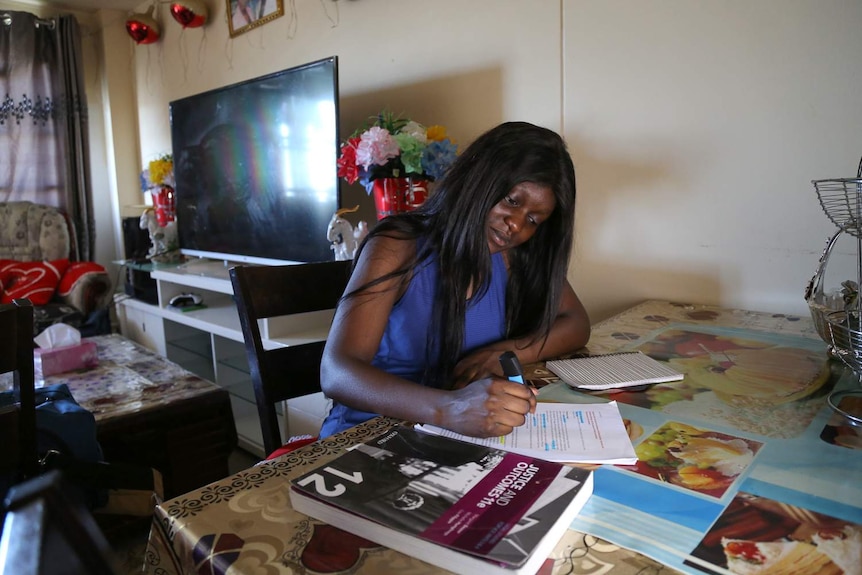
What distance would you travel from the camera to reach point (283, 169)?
2402 mm

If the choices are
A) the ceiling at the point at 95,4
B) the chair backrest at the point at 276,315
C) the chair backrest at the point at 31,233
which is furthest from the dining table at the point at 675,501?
the ceiling at the point at 95,4

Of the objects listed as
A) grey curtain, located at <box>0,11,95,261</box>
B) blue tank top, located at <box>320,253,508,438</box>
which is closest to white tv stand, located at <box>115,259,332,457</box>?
blue tank top, located at <box>320,253,508,438</box>

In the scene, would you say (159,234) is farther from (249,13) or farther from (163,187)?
(249,13)

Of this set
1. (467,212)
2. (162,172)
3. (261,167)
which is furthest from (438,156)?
(162,172)

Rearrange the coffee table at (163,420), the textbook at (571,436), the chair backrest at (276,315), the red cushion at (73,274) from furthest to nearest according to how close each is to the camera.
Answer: the red cushion at (73,274)
the coffee table at (163,420)
the chair backrest at (276,315)
the textbook at (571,436)

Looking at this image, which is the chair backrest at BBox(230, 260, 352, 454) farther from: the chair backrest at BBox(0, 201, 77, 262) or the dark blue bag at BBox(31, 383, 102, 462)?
the chair backrest at BBox(0, 201, 77, 262)

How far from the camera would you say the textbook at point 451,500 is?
460 millimetres

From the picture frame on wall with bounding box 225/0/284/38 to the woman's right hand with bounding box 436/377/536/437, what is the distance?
244cm

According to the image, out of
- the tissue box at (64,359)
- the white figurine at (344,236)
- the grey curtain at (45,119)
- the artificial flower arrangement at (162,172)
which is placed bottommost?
the tissue box at (64,359)

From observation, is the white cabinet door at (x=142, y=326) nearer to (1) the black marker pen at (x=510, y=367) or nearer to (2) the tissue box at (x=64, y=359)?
(2) the tissue box at (x=64, y=359)

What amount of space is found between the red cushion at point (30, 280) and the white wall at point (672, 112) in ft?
8.80

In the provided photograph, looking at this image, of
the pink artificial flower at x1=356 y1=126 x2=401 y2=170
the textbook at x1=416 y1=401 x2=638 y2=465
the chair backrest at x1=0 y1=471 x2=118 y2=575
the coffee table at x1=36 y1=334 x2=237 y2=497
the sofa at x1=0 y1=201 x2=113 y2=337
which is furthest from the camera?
the sofa at x1=0 y1=201 x2=113 y2=337

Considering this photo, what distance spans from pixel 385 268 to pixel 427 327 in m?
0.15

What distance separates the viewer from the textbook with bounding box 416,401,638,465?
65cm
